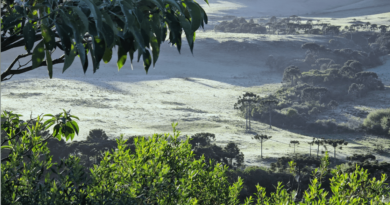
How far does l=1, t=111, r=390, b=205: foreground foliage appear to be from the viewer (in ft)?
8.68

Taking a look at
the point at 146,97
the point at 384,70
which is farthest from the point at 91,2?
the point at 384,70

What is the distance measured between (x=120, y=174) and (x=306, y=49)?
257 ft

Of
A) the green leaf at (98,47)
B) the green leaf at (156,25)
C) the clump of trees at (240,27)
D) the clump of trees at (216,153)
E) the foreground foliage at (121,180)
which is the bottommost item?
the clump of trees at (216,153)

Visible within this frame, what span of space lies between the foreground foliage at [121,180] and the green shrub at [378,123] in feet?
120

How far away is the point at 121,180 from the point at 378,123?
3868 centimetres

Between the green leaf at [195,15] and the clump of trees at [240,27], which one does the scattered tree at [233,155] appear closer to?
the green leaf at [195,15]

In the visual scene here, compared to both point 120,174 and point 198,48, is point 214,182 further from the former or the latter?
point 198,48

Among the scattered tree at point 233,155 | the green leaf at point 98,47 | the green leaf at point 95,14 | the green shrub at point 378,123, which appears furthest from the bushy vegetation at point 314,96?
the green leaf at point 95,14

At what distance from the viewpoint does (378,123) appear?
121 ft

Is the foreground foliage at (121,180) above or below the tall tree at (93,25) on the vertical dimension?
below

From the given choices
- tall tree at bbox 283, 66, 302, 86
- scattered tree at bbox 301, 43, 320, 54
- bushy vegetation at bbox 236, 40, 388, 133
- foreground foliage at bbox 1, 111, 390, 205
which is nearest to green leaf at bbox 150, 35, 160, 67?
foreground foliage at bbox 1, 111, 390, 205

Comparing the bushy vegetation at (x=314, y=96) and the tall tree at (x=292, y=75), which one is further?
the tall tree at (x=292, y=75)

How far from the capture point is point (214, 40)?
82688 mm

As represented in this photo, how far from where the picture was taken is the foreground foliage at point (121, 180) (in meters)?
2.65
